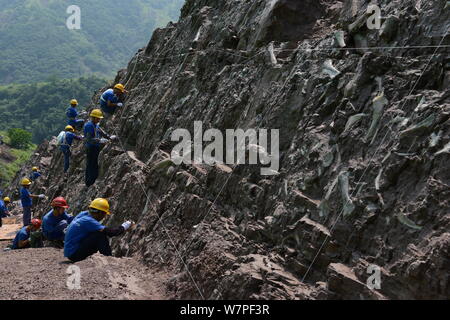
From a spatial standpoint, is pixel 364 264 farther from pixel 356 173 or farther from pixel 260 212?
pixel 260 212

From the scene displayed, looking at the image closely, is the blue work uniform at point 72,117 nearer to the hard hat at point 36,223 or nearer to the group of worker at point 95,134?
the group of worker at point 95,134

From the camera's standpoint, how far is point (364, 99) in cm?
839

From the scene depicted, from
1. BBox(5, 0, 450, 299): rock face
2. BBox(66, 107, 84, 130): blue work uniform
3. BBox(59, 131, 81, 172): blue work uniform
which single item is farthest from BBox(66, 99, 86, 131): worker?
BBox(5, 0, 450, 299): rock face

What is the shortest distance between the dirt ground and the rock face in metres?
0.48

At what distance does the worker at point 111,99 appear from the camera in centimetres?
1856

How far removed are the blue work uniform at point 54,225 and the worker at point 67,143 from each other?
23.3 feet

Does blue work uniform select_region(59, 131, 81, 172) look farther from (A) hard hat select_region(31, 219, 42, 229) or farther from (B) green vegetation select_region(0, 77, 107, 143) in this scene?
(B) green vegetation select_region(0, 77, 107, 143)

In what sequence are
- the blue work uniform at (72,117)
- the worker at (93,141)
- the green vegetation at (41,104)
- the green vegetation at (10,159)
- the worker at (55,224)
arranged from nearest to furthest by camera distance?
the worker at (55,224), the worker at (93,141), the blue work uniform at (72,117), the green vegetation at (10,159), the green vegetation at (41,104)

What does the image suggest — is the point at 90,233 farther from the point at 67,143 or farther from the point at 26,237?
the point at 67,143

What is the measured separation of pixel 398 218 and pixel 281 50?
564cm

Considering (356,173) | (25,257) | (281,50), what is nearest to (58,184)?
(25,257)

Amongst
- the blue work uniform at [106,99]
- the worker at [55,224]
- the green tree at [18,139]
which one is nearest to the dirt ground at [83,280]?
the worker at [55,224]

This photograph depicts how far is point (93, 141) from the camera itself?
16625 millimetres
